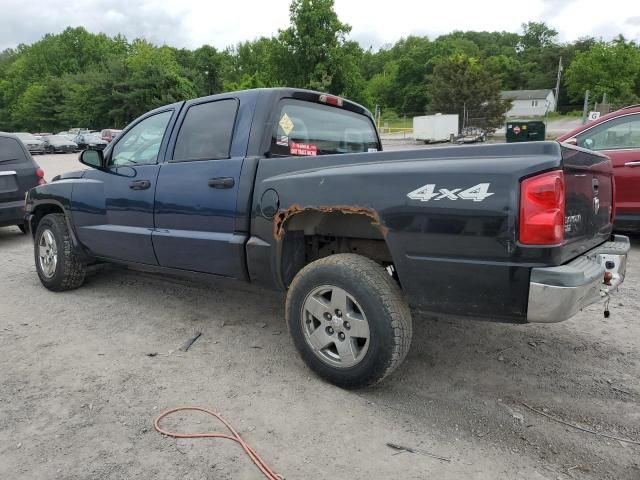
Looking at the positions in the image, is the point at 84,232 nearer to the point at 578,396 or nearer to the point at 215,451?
the point at 215,451

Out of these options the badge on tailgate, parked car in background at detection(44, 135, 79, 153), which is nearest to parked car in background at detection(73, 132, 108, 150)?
parked car in background at detection(44, 135, 79, 153)

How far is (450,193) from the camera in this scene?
8.03ft

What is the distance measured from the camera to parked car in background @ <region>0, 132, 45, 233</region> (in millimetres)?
7289

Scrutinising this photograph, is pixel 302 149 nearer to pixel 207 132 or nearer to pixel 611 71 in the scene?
pixel 207 132

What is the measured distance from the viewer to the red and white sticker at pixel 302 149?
11.8ft

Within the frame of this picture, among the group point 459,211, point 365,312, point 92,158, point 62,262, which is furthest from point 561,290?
point 62,262

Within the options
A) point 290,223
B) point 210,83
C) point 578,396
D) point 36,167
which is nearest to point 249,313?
point 290,223

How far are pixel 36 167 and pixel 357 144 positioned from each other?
5.87 meters

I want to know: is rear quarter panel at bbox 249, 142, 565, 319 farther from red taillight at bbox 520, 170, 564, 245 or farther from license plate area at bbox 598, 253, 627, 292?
license plate area at bbox 598, 253, 627, 292

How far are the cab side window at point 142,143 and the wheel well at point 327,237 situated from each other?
60.2 inches

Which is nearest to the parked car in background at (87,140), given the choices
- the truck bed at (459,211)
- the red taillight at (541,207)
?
the truck bed at (459,211)

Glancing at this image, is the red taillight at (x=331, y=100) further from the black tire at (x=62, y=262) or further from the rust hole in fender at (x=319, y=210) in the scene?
the black tire at (x=62, y=262)

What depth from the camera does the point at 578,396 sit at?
115 inches

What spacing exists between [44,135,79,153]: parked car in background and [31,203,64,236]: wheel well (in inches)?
1447
